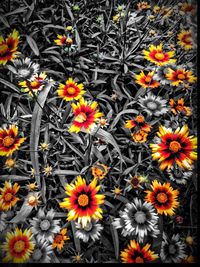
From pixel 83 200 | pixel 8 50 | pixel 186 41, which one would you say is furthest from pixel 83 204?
pixel 186 41

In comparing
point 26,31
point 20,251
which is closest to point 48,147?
point 20,251

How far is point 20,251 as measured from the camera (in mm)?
638

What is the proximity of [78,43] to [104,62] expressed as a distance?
15 cm

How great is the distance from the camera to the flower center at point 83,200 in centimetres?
67

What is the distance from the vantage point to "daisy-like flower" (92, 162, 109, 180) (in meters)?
0.79

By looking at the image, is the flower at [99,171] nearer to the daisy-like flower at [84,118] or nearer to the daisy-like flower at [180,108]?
the daisy-like flower at [84,118]

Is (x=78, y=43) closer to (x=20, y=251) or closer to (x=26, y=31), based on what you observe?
(x=26, y=31)

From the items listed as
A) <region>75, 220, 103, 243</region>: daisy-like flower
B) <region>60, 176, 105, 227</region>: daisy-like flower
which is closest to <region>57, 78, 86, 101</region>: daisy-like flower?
<region>60, 176, 105, 227</region>: daisy-like flower

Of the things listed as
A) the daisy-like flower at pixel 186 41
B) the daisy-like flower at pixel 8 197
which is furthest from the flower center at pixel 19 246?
the daisy-like flower at pixel 186 41

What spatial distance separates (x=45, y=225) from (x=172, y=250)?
1.21ft

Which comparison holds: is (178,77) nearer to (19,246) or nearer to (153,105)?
(153,105)

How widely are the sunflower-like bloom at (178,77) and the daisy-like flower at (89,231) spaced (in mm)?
578

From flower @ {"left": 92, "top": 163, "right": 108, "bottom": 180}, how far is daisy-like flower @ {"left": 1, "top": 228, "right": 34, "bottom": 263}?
0.84 ft

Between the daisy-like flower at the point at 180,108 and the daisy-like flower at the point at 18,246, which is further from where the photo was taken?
the daisy-like flower at the point at 180,108
